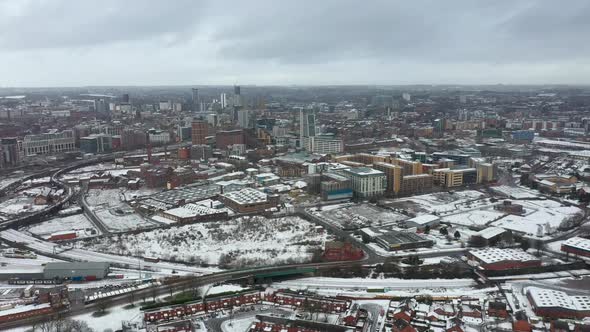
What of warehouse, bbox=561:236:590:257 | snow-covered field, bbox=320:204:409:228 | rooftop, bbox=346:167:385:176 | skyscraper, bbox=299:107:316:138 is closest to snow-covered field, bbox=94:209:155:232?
snow-covered field, bbox=320:204:409:228

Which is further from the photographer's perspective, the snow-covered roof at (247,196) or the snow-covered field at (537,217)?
the snow-covered roof at (247,196)

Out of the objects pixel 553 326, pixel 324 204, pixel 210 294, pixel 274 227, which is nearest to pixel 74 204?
pixel 274 227

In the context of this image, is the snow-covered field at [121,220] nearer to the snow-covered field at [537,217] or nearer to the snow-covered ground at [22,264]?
the snow-covered ground at [22,264]

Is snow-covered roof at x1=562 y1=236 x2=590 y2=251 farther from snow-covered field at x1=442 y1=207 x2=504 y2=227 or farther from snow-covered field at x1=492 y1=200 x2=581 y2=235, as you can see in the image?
snow-covered field at x1=442 y1=207 x2=504 y2=227

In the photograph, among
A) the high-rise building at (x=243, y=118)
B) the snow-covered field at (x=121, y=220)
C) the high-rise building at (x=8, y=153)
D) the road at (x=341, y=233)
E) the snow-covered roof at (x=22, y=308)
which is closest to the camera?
the snow-covered roof at (x=22, y=308)

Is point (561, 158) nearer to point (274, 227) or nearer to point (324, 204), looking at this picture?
point (324, 204)

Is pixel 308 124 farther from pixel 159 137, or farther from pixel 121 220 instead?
pixel 121 220

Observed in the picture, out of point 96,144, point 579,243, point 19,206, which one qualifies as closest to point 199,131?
point 96,144

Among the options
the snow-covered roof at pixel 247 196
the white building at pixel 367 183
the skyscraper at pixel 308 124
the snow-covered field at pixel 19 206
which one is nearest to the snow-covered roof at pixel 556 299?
the white building at pixel 367 183
